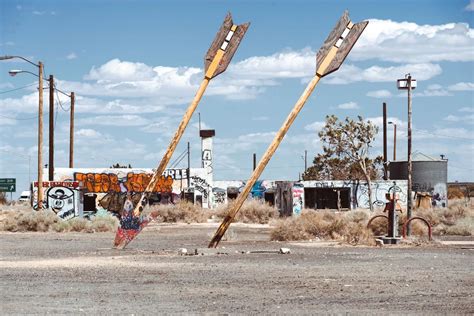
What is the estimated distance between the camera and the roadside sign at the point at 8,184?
10100 centimetres

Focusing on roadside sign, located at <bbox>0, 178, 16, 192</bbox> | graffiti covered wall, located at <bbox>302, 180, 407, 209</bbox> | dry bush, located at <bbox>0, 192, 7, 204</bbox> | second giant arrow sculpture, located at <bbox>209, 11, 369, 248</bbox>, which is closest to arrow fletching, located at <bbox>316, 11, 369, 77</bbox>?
second giant arrow sculpture, located at <bbox>209, 11, 369, 248</bbox>

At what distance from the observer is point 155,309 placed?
1305cm

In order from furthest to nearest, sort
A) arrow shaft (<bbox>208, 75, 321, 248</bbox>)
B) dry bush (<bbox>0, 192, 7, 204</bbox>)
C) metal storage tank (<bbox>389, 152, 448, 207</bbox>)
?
dry bush (<bbox>0, 192, 7, 204</bbox>), metal storage tank (<bbox>389, 152, 448, 207</bbox>), arrow shaft (<bbox>208, 75, 321, 248</bbox>)

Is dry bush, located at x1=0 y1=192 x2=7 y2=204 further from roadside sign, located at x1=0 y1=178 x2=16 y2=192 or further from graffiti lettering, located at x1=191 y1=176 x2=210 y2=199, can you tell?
graffiti lettering, located at x1=191 y1=176 x2=210 y2=199

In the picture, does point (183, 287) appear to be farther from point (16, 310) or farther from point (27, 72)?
point (27, 72)

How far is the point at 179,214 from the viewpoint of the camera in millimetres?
55719

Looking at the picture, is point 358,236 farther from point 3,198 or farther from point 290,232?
point 3,198

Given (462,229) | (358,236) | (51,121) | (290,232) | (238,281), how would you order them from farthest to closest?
(51,121) → (462,229) → (290,232) → (358,236) → (238,281)

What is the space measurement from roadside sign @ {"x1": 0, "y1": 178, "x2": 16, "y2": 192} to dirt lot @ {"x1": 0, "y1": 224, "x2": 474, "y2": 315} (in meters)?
74.9

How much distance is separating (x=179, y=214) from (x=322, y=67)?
29719mm

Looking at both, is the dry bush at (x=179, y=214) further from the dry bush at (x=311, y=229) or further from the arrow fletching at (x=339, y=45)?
the arrow fletching at (x=339, y=45)

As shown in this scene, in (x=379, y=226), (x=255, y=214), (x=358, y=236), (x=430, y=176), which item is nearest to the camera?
(x=358, y=236)

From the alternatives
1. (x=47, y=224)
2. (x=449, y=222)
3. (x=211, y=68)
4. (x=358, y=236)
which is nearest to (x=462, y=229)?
(x=449, y=222)

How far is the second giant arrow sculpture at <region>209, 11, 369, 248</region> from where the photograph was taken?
87.2 ft
